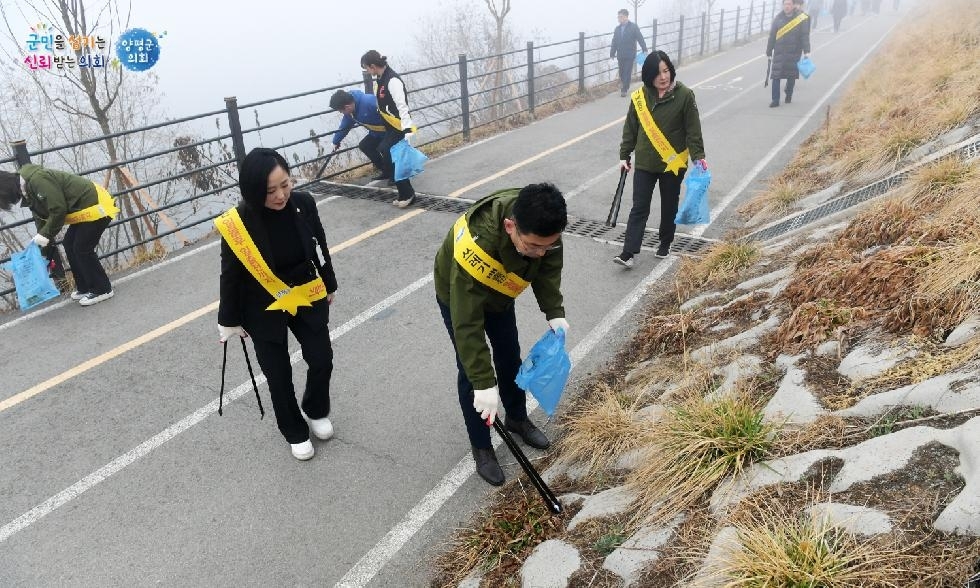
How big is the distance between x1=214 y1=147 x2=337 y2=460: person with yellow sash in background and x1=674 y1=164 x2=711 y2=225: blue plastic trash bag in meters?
3.53

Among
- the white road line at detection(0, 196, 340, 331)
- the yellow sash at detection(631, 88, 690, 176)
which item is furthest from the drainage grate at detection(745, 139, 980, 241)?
the white road line at detection(0, 196, 340, 331)

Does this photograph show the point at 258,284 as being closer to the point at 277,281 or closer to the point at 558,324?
the point at 277,281

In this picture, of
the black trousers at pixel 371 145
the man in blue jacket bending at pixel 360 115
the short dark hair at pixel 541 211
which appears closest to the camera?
the short dark hair at pixel 541 211

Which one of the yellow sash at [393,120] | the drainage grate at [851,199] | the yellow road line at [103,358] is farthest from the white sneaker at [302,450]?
the yellow sash at [393,120]

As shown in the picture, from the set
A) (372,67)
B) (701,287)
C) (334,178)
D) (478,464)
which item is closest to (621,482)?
(478,464)

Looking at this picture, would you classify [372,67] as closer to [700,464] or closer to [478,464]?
[478,464]

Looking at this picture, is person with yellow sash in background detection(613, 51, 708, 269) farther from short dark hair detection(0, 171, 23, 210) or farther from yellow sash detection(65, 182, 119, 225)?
short dark hair detection(0, 171, 23, 210)

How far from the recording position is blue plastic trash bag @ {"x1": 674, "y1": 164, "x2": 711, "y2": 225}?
570 centimetres

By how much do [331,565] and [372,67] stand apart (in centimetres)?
602

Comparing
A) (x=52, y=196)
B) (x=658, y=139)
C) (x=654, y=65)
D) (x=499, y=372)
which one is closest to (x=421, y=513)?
(x=499, y=372)

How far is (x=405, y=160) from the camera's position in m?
7.49

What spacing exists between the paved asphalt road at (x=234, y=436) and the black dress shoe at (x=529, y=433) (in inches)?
6.4

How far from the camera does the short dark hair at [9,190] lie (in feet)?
16.1

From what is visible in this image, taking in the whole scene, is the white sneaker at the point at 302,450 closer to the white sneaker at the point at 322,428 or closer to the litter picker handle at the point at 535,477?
the white sneaker at the point at 322,428
